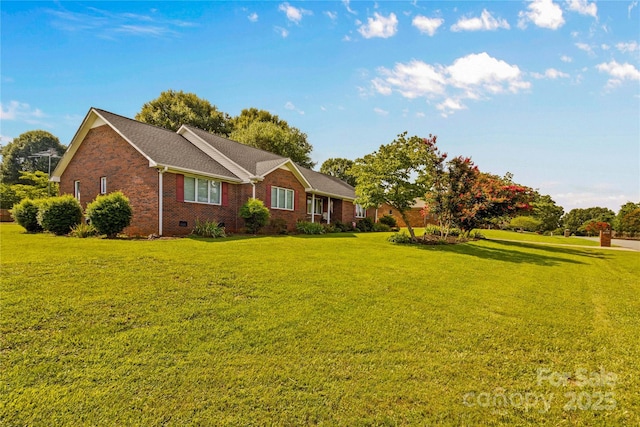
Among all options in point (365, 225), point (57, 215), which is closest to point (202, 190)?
point (57, 215)

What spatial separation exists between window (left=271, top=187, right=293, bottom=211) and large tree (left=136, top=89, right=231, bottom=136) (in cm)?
2117

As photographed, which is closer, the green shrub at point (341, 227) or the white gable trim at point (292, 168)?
the white gable trim at point (292, 168)

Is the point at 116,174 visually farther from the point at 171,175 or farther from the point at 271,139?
A: the point at 271,139

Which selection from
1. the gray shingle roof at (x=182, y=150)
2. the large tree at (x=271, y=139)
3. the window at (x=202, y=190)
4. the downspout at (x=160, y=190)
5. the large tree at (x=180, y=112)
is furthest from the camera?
the large tree at (x=180, y=112)

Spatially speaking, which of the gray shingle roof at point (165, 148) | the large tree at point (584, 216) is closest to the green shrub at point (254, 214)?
the gray shingle roof at point (165, 148)

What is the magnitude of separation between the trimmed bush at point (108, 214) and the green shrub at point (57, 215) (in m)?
2.01

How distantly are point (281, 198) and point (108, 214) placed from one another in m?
10.1

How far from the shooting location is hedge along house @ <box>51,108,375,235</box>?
14.8 meters

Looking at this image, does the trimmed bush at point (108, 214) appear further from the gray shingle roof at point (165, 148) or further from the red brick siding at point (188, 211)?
the gray shingle roof at point (165, 148)

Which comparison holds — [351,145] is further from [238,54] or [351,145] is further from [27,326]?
[27,326]

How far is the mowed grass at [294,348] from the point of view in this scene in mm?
2883

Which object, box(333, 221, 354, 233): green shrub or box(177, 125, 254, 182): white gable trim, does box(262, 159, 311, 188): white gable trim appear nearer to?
box(177, 125, 254, 182): white gable trim

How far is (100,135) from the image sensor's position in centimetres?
1703

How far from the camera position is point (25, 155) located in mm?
48000
